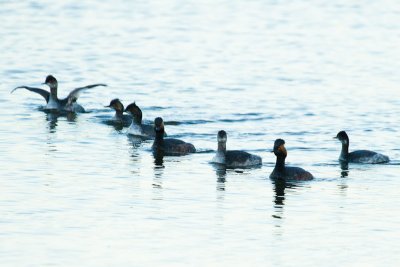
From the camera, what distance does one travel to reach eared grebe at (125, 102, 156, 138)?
35594 mm

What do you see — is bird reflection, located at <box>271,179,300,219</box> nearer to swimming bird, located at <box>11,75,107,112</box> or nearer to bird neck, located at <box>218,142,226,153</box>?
bird neck, located at <box>218,142,226,153</box>

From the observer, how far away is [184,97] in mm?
41531

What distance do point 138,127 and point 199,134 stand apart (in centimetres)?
177

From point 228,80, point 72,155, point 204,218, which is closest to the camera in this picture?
point 204,218

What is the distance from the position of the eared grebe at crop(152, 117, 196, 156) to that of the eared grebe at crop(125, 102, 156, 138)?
2.35 metres

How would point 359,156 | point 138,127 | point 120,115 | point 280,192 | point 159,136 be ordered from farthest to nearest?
point 120,115
point 138,127
point 159,136
point 359,156
point 280,192

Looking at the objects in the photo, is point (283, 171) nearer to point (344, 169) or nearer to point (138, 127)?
point (344, 169)

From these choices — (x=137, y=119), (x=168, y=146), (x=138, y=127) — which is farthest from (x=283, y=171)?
(x=137, y=119)

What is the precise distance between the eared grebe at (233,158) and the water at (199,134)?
12.7 inches

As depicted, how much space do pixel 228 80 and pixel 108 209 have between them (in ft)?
68.9

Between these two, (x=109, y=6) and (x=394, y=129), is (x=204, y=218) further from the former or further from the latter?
(x=109, y=6)

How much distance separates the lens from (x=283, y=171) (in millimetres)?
29250

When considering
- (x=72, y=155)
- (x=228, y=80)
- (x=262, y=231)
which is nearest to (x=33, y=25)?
(x=228, y=80)

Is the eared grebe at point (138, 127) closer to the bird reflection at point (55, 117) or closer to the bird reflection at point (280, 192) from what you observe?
the bird reflection at point (55, 117)
